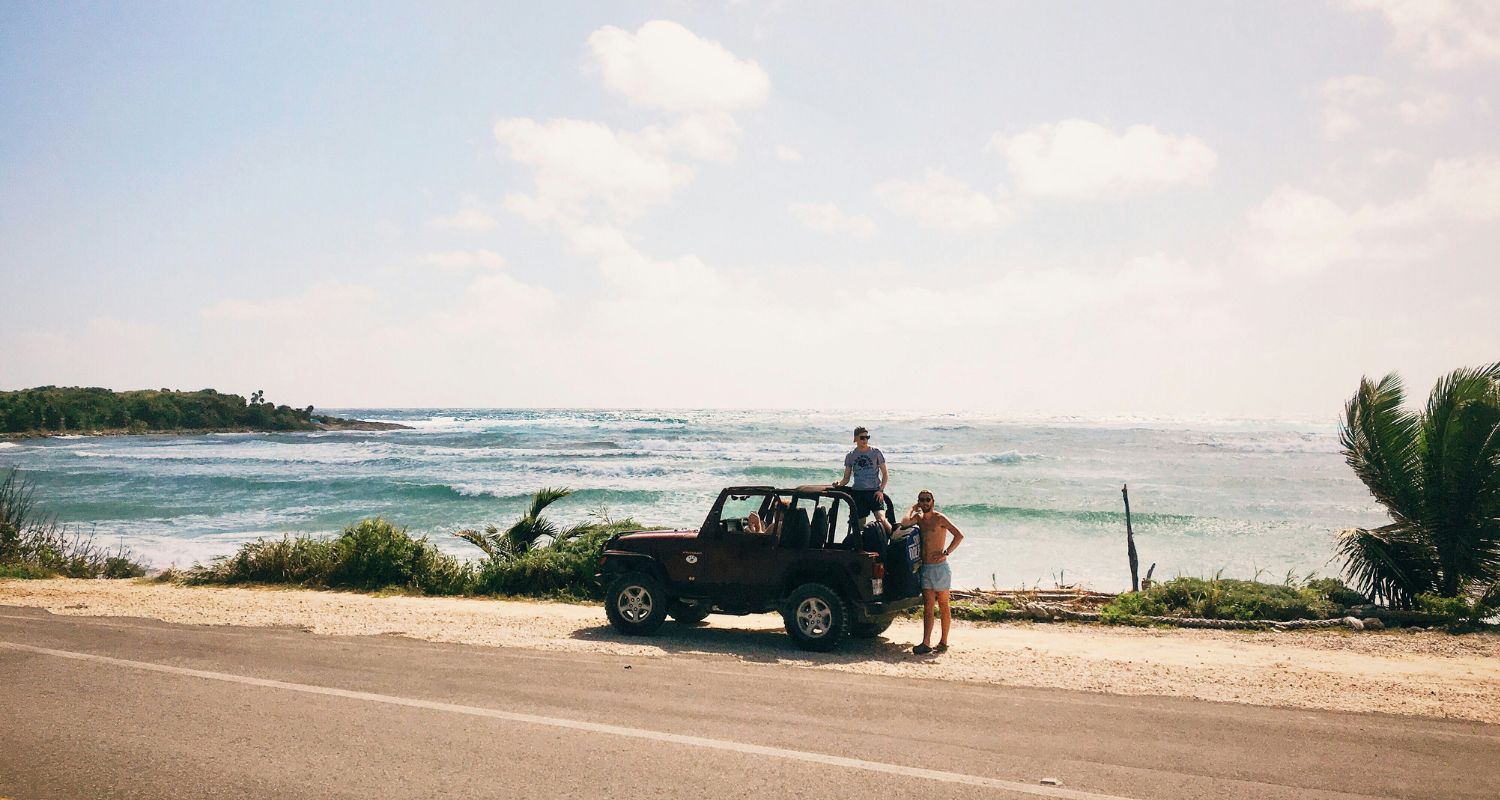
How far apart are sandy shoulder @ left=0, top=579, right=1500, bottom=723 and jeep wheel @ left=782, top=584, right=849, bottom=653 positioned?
8.2 inches

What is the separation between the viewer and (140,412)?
89.5m

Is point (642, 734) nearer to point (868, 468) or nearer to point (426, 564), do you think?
point (868, 468)

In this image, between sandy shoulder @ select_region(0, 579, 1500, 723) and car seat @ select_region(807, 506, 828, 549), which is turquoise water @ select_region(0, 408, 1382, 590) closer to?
sandy shoulder @ select_region(0, 579, 1500, 723)

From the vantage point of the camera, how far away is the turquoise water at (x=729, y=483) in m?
25.1

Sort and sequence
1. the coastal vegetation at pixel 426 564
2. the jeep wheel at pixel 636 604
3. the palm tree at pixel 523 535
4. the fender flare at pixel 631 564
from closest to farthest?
the jeep wheel at pixel 636 604 → the fender flare at pixel 631 564 → the coastal vegetation at pixel 426 564 → the palm tree at pixel 523 535

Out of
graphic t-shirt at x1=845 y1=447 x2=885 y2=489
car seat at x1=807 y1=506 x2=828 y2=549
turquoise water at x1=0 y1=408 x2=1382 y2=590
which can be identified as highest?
graphic t-shirt at x1=845 y1=447 x2=885 y2=489

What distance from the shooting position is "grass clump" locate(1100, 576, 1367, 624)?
12.3m

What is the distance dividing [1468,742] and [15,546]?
24441 mm

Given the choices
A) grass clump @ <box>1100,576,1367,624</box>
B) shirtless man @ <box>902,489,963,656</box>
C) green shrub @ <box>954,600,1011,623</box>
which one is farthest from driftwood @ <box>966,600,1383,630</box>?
shirtless man @ <box>902,489,963,656</box>

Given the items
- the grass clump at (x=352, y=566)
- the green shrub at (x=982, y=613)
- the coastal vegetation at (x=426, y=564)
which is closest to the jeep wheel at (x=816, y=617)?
the green shrub at (x=982, y=613)

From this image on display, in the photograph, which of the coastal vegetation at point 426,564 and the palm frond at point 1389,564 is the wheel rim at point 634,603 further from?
the palm frond at point 1389,564

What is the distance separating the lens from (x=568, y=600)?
14586 millimetres

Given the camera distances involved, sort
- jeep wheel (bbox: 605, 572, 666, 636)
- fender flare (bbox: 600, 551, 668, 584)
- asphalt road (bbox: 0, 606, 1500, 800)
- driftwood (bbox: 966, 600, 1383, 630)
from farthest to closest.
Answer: driftwood (bbox: 966, 600, 1383, 630) < fender flare (bbox: 600, 551, 668, 584) < jeep wheel (bbox: 605, 572, 666, 636) < asphalt road (bbox: 0, 606, 1500, 800)

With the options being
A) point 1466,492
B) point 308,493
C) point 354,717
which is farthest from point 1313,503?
point 308,493
